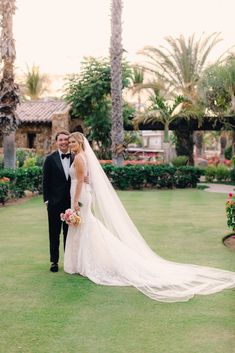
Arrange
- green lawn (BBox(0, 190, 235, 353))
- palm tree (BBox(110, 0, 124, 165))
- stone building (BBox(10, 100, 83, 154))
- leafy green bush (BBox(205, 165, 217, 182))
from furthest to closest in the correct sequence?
stone building (BBox(10, 100, 83, 154)), leafy green bush (BBox(205, 165, 217, 182)), palm tree (BBox(110, 0, 124, 165)), green lawn (BBox(0, 190, 235, 353))

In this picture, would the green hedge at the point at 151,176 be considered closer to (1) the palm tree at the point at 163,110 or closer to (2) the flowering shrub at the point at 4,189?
(1) the palm tree at the point at 163,110

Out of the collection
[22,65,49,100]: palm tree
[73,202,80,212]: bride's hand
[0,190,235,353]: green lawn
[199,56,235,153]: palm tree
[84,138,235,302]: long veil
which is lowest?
[0,190,235,353]: green lawn

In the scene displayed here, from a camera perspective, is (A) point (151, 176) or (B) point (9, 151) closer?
(B) point (9, 151)

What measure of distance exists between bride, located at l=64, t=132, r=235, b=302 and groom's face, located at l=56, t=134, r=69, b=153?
0.10 m

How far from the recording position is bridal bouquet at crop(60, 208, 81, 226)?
723 centimetres

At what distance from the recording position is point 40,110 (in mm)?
34594

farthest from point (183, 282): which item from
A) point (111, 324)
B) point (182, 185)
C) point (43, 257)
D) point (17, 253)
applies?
point (182, 185)

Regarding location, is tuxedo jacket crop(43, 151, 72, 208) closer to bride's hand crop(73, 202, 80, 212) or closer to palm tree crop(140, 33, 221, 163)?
bride's hand crop(73, 202, 80, 212)

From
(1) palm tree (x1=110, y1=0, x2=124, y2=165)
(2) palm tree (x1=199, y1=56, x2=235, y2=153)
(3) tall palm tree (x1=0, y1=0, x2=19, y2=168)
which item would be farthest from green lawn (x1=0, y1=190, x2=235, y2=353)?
(2) palm tree (x1=199, y1=56, x2=235, y2=153)

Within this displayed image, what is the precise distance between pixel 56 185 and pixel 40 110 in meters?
27.6

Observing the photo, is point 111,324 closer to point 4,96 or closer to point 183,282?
point 183,282

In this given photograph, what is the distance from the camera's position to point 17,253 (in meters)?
8.77

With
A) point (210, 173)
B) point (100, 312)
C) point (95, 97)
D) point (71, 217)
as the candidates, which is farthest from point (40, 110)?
point (100, 312)

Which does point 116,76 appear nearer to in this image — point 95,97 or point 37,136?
point 95,97
